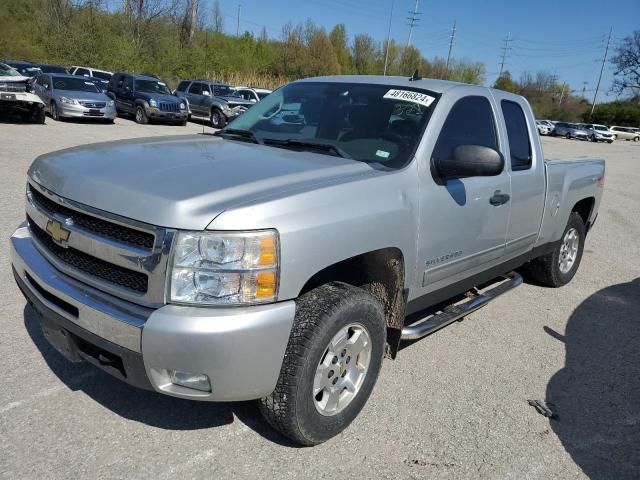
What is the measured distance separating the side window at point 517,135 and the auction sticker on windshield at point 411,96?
3.28 ft

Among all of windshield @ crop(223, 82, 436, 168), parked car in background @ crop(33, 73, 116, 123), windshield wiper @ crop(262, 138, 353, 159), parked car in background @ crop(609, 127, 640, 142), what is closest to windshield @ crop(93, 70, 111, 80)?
parked car in background @ crop(33, 73, 116, 123)

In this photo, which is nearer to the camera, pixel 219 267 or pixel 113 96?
pixel 219 267

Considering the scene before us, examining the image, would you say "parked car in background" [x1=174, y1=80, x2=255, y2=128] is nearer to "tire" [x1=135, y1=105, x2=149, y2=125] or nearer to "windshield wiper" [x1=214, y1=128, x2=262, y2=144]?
"tire" [x1=135, y1=105, x2=149, y2=125]

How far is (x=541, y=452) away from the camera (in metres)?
2.93

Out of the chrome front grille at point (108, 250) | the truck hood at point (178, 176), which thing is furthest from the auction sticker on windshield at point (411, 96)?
the chrome front grille at point (108, 250)

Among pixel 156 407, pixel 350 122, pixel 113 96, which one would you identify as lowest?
pixel 156 407

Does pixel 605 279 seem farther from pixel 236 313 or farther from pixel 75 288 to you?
pixel 75 288

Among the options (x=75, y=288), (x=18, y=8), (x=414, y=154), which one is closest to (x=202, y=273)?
(x=75, y=288)

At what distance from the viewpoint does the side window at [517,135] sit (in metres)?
4.22

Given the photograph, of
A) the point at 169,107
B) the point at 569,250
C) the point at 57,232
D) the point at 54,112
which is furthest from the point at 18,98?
the point at 569,250

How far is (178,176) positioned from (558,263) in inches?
174

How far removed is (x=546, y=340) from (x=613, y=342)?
603mm

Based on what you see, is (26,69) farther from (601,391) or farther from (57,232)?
(601,391)

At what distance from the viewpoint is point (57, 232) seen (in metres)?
2.64
